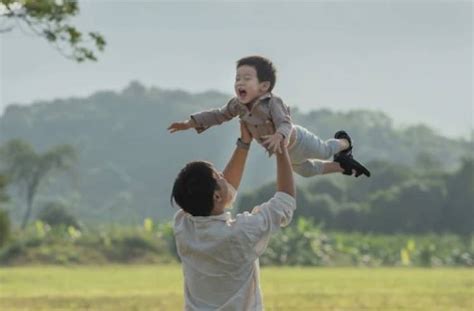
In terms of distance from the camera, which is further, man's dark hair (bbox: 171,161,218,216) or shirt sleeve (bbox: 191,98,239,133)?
shirt sleeve (bbox: 191,98,239,133)

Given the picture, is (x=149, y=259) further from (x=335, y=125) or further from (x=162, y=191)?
(x=335, y=125)

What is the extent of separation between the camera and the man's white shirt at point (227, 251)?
4.44 meters

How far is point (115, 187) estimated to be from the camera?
3971 inches

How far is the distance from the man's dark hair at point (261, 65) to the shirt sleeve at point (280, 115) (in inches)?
3.9

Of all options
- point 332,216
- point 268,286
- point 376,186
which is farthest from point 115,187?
point 268,286

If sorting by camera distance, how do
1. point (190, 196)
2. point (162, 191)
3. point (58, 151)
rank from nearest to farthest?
point (190, 196) → point (58, 151) → point (162, 191)

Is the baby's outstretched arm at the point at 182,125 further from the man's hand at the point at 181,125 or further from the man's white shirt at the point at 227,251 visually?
the man's white shirt at the point at 227,251

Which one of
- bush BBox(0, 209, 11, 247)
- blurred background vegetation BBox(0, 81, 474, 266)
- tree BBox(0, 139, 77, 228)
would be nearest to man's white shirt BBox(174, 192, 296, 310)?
blurred background vegetation BBox(0, 81, 474, 266)

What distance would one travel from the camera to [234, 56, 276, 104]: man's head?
15.8 ft

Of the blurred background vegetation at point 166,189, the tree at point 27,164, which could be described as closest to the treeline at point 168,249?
the blurred background vegetation at point 166,189

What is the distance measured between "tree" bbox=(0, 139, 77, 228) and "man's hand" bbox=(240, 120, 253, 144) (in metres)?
67.2

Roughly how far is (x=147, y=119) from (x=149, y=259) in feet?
295

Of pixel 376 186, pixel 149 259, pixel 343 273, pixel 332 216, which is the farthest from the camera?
pixel 376 186

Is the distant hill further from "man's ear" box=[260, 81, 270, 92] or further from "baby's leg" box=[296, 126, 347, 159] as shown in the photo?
"man's ear" box=[260, 81, 270, 92]
